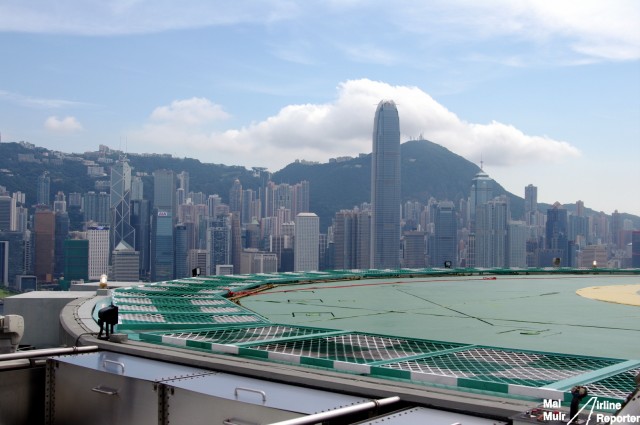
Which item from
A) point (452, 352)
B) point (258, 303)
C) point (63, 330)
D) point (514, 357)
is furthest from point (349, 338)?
point (258, 303)

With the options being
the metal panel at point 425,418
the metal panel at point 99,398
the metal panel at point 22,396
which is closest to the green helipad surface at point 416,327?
the metal panel at point 425,418

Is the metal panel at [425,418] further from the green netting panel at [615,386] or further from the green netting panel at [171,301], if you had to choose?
the green netting panel at [171,301]

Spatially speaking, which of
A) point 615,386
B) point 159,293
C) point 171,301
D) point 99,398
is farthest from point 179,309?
point 615,386

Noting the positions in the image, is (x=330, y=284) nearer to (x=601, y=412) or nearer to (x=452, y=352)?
(x=452, y=352)

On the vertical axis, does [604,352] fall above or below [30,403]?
above

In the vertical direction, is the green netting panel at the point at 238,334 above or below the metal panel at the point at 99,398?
above

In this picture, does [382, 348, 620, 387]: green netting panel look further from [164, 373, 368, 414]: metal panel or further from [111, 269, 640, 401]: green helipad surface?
[164, 373, 368, 414]: metal panel

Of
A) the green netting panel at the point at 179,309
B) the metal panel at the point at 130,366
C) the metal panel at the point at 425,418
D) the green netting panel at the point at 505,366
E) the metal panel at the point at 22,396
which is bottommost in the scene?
the metal panel at the point at 22,396
